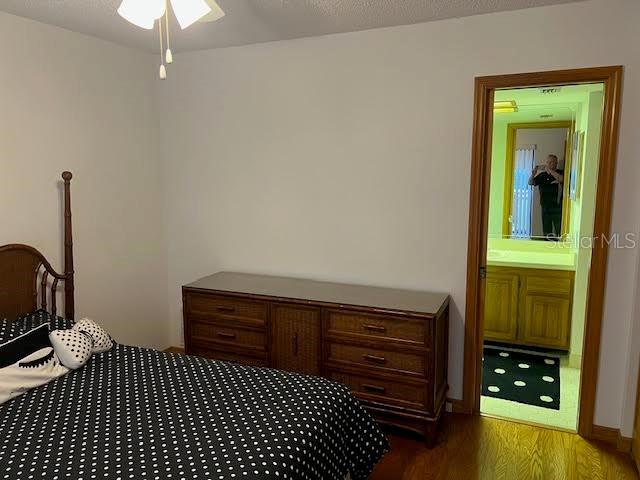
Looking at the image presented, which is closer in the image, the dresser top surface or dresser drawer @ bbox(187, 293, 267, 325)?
the dresser top surface

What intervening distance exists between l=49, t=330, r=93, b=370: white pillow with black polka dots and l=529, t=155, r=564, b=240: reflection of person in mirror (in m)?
3.63

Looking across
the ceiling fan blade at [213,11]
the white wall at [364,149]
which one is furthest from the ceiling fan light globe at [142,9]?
the white wall at [364,149]

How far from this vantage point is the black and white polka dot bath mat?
10.9 ft

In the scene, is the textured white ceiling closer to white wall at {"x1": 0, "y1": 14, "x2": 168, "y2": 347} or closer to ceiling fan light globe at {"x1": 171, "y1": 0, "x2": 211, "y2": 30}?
white wall at {"x1": 0, "y1": 14, "x2": 168, "y2": 347}

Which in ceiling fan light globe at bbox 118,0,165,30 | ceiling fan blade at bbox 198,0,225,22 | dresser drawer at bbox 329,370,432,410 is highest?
ceiling fan blade at bbox 198,0,225,22

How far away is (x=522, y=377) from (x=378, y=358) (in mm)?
1556

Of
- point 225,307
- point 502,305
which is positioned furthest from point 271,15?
point 502,305

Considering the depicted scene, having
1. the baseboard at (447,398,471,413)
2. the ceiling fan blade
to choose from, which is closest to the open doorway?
the baseboard at (447,398,471,413)

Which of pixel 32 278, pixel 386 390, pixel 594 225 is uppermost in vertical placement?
pixel 594 225

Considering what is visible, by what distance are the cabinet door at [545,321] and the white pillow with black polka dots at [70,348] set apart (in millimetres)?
3317

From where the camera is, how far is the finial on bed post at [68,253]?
2.81 metres

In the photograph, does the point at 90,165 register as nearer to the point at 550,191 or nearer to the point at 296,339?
the point at 296,339

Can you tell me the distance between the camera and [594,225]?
2.57m

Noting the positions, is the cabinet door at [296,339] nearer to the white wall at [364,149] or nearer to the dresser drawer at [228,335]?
the dresser drawer at [228,335]
